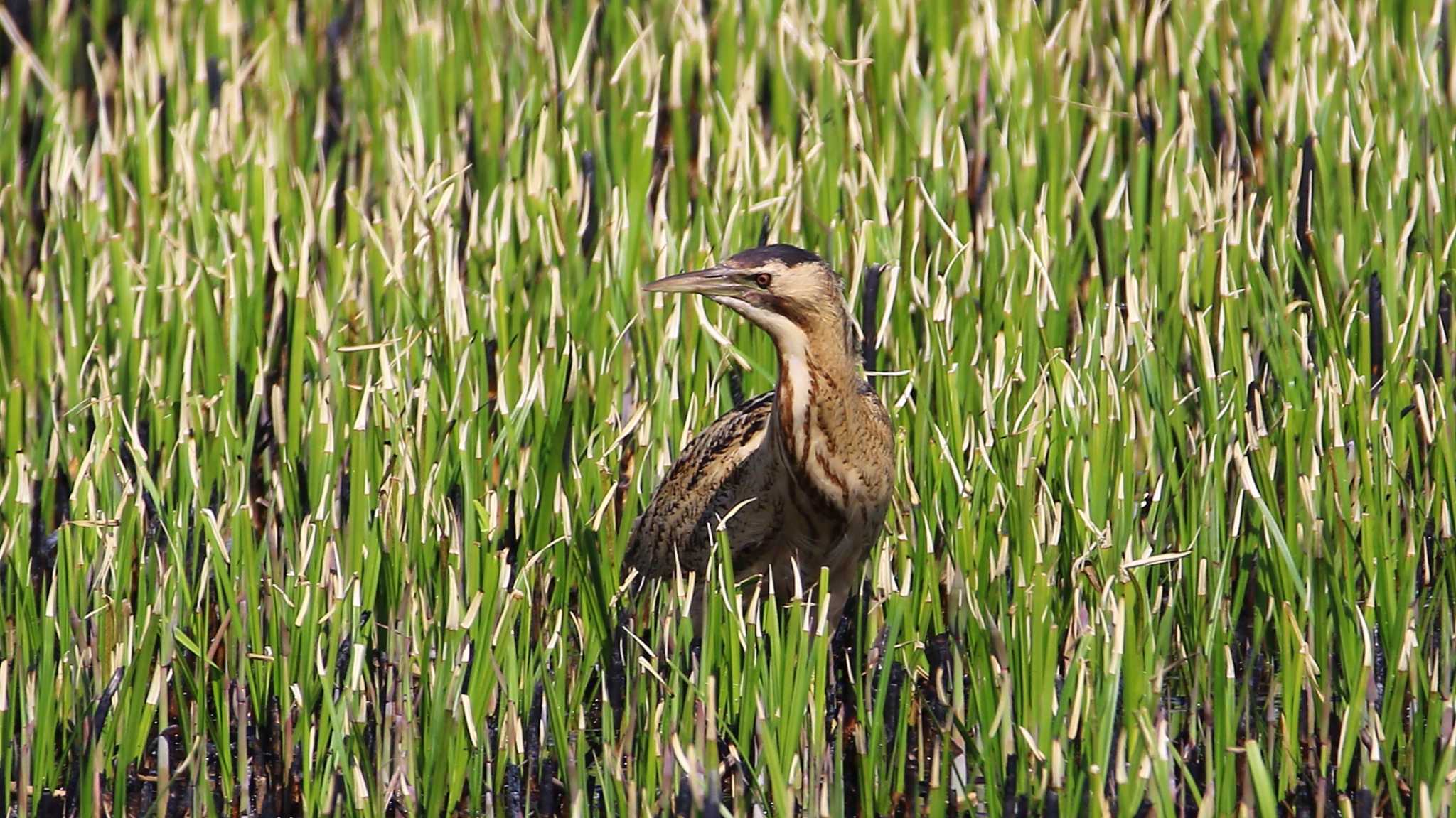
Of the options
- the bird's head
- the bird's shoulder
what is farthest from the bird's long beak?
the bird's shoulder

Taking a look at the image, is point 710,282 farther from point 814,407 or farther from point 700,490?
point 700,490

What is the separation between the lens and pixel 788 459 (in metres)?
3.66

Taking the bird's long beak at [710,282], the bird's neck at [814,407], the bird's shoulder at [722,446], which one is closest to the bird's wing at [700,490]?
the bird's shoulder at [722,446]

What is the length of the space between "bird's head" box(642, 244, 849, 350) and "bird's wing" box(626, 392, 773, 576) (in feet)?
0.88

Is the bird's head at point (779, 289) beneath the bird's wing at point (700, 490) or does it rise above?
above

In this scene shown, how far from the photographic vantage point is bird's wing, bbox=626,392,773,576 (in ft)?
12.5

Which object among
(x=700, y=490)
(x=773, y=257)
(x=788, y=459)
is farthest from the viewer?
(x=700, y=490)

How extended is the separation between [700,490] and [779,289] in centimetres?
45

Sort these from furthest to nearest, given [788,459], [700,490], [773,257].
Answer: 1. [700,490]
2. [788,459]
3. [773,257]

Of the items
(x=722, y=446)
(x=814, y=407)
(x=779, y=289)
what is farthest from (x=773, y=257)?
(x=722, y=446)

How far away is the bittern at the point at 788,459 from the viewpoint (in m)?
3.58

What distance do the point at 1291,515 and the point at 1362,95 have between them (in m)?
2.15

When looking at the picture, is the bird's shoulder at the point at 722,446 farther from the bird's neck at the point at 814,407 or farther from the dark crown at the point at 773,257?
the dark crown at the point at 773,257

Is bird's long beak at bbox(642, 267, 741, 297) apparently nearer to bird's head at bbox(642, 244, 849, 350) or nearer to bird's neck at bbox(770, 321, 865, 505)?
bird's head at bbox(642, 244, 849, 350)
